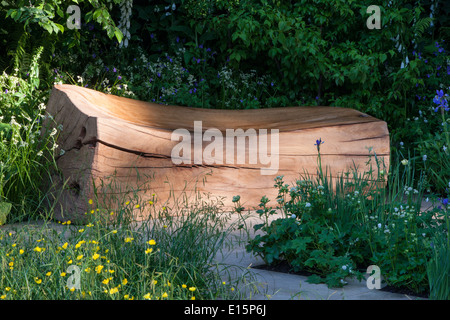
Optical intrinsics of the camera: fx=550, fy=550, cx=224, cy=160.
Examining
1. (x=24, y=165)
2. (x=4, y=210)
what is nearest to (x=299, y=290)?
(x=4, y=210)

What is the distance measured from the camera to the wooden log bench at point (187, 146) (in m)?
3.80

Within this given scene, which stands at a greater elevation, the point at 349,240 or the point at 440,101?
the point at 440,101

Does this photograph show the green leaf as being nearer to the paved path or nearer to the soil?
the paved path

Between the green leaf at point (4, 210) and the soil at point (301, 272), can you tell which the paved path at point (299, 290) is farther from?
the green leaf at point (4, 210)

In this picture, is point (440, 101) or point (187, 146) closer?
point (440, 101)

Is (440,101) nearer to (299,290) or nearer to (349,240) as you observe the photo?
(349,240)

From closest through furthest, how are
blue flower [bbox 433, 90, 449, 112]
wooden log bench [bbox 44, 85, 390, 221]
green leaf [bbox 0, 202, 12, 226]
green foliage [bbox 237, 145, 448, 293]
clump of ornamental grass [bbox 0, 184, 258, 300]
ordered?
clump of ornamental grass [bbox 0, 184, 258, 300] < green foliage [bbox 237, 145, 448, 293] < blue flower [bbox 433, 90, 449, 112] < green leaf [bbox 0, 202, 12, 226] < wooden log bench [bbox 44, 85, 390, 221]

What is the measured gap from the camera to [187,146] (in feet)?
13.3

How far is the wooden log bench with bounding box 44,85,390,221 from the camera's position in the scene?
380cm

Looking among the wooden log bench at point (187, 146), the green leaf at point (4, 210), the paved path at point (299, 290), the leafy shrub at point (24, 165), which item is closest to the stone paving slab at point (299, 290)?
the paved path at point (299, 290)

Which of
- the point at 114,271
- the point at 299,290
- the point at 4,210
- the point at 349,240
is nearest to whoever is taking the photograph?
the point at 114,271

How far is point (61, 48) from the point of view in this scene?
20.4ft

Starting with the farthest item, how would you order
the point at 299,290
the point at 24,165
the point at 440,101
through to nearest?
1. the point at 24,165
2. the point at 440,101
3. the point at 299,290

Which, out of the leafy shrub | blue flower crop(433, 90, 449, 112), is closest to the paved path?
blue flower crop(433, 90, 449, 112)
